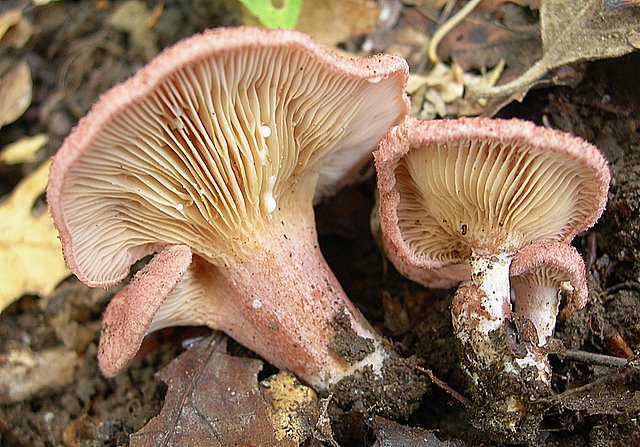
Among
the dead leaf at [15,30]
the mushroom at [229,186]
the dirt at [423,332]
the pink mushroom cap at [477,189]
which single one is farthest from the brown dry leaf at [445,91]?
the dead leaf at [15,30]

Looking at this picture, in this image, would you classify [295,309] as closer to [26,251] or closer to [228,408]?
[228,408]

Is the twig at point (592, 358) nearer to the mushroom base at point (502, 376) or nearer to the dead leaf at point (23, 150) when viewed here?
the mushroom base at point (502, 376)

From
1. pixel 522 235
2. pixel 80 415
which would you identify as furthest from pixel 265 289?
pixel 80 415

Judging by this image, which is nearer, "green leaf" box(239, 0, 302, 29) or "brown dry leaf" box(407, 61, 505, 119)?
"brown dry leaf" box(407, 61, 505, 119)

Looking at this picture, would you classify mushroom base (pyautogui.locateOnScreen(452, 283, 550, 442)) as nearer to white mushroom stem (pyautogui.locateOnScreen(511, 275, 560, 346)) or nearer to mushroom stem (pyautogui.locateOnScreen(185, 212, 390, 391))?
white mushroom stem (pyautogui.locateOnScreen(511, 275, 560, 346))

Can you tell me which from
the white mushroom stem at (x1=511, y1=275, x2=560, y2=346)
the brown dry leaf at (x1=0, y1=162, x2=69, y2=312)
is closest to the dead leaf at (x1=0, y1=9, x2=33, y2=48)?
the brown dry leaf at (x1=0, y1=162, x2=69, y2=312)

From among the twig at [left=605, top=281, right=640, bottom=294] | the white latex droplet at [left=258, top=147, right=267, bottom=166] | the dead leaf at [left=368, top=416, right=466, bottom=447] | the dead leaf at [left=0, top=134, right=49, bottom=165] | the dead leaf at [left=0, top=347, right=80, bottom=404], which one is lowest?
the dead leaf at [left=0, top=347, right=80, bottom=404]

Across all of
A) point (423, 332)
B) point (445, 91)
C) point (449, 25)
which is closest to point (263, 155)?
point (423, 332)

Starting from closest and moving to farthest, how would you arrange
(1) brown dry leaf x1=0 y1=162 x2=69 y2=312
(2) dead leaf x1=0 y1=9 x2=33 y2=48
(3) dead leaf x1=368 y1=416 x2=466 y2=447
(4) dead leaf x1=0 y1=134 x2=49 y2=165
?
(3) dead leaf x1=368 y1=416 x2=466 y2=447
(1) brown dry leaf x1=0 y1=162 x2=69 y2=312
(4) dead leaf x1=0 y1=134 x2=49 y2=165
(2) dead leaf x1=0 y1=9 x2=33 y2=48
